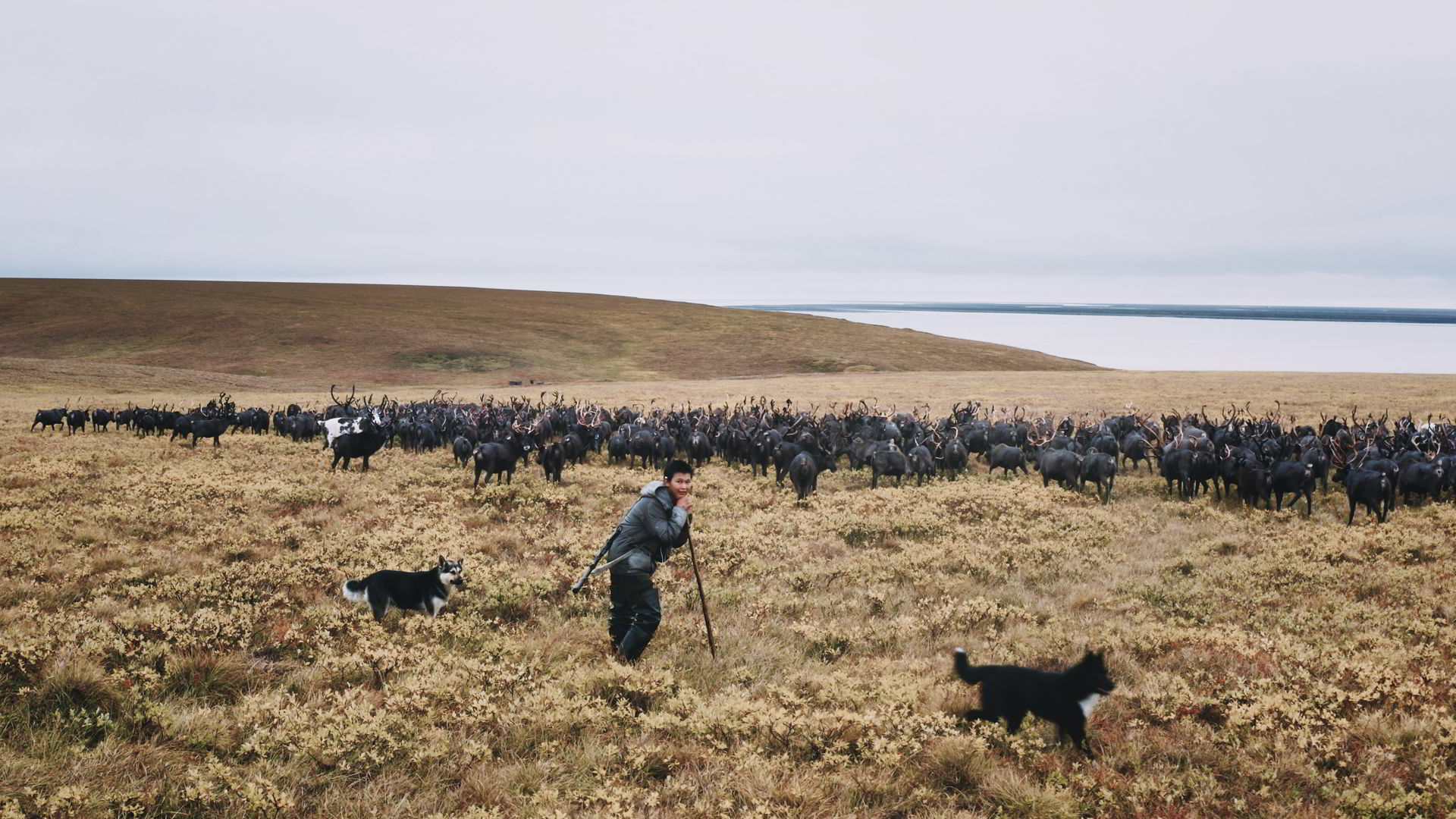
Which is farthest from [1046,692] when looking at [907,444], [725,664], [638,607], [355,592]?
[907,444]

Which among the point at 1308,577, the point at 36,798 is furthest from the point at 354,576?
the point at 1308,577

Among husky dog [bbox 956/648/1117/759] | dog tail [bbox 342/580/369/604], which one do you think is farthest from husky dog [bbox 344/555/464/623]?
husky dog [bbox 956/648/1117/759]

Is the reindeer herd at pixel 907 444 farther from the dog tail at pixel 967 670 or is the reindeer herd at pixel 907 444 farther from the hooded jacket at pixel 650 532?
the dog tail at pixel 967 670

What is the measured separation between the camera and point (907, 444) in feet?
73.6

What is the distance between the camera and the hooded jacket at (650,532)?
808cm

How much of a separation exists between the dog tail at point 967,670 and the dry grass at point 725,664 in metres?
0.43

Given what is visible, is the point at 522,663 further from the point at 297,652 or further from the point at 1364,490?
the point at 1364,490

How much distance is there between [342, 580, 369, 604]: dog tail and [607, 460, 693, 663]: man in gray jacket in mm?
3748

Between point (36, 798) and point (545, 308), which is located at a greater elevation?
point (545, 308)

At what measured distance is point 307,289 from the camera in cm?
12600

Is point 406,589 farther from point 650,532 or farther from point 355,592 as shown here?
point 650,532

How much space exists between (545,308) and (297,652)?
111 meters

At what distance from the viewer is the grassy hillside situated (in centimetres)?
7281

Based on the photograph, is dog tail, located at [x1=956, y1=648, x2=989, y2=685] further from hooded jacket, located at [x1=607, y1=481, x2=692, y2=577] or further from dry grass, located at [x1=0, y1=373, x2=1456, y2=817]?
hooded jacket, located at [x1=607, y1=481, x2=692, y2=577]
